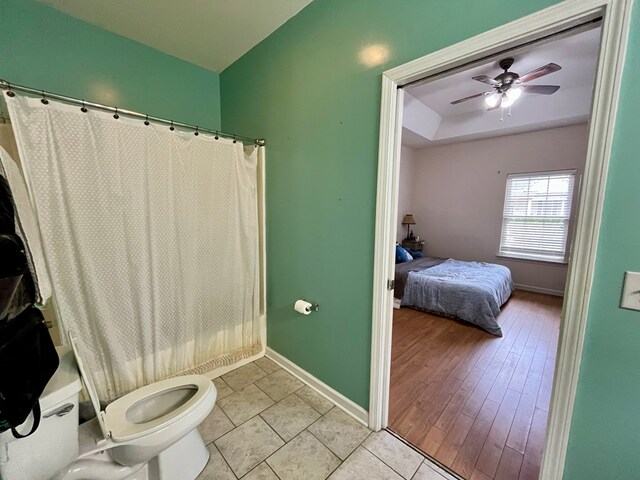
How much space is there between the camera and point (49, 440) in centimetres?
88

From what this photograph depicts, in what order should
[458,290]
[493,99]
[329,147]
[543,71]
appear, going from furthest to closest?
[458,290], [493,99], [543,71], [329,147]

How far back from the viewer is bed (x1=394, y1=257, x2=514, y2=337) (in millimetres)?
2812

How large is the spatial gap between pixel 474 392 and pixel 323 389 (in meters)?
1.14

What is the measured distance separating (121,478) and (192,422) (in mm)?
346

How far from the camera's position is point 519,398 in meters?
1.81

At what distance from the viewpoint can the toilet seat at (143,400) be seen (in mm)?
1065

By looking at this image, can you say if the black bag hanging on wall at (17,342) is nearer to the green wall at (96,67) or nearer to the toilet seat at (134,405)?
the toilet seat at (134,405)

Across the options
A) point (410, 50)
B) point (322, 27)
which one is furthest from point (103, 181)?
point (410, 50)

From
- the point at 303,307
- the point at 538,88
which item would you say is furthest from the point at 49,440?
the point at 538,88

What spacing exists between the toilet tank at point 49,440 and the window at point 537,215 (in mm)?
5503

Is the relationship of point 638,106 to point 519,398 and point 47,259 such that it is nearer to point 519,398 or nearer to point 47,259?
point 519,398

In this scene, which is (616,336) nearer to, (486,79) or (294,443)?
(294,443)

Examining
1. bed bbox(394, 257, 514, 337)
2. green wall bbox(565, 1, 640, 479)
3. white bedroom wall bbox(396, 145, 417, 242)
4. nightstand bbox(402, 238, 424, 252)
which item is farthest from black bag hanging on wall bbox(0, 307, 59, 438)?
nightstand bbox(402, 238, 424, 252)

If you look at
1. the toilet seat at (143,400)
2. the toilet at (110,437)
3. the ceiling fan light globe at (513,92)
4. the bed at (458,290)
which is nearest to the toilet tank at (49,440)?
the toilet at (110,437)
